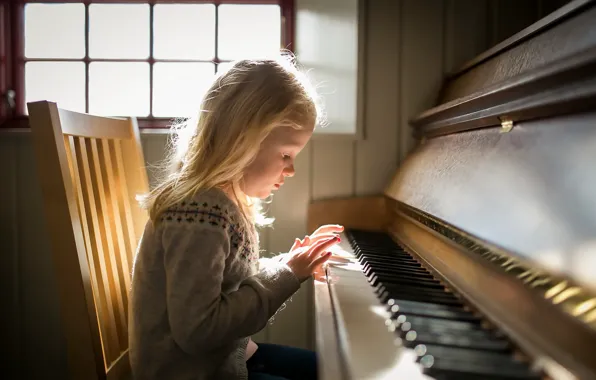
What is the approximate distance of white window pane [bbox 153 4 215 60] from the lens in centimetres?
175

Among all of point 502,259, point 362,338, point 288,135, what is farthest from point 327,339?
point 288,135

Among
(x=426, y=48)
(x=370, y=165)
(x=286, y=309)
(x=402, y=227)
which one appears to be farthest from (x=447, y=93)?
(x=286, y=309)

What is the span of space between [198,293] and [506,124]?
55 centimetres

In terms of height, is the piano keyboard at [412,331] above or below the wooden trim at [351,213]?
below

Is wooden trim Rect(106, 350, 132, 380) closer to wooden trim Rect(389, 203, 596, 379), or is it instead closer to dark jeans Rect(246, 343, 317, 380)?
dark jeans Rect(246, 343, 317, 380)

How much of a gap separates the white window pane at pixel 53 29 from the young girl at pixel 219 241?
44.5 inches

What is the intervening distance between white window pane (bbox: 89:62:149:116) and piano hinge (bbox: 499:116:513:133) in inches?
52.4

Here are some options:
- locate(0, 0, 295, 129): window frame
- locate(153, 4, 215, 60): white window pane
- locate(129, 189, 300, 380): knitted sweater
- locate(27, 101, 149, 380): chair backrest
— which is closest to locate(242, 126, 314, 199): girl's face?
locate(129, 189, 300, 380): knitted sweater

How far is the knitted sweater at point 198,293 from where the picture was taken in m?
0.74

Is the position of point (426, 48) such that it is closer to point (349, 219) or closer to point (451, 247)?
point (349, 219)

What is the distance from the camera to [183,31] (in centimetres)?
176

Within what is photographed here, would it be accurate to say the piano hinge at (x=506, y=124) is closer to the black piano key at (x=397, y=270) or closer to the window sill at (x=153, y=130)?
the black piano key at (x=397, y=270)

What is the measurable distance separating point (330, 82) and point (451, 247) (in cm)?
91

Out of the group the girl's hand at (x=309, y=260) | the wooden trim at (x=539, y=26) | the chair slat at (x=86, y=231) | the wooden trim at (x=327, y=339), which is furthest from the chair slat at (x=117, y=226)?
the wooden trim at (x=539, y=26)
